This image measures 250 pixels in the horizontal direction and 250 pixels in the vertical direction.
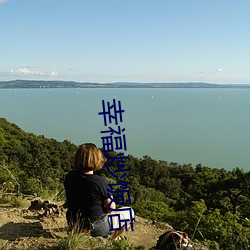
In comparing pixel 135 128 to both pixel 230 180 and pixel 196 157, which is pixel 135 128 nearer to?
pixel 196 157

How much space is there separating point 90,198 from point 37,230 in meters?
1.03

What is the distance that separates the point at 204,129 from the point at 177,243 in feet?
181

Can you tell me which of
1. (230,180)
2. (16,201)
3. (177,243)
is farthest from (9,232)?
(230,180)

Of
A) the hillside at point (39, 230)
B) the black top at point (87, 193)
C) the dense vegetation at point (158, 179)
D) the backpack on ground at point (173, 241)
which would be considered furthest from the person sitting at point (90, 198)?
the dense vegetation at point (158, 179)

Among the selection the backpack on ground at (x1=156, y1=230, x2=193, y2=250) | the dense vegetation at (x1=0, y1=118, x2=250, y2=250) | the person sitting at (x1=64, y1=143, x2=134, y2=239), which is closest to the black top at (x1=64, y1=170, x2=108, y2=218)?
the person sitting at (x1=64, y1=143, x2=134, y2=239)

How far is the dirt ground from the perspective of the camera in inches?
121

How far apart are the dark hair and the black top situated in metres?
0.10

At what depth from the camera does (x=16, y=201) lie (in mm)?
5129

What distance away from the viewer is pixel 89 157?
2850mm

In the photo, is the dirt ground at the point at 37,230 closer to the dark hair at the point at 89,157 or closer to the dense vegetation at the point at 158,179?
the dark hair at the point at 89,157

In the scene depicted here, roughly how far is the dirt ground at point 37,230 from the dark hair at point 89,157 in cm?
80

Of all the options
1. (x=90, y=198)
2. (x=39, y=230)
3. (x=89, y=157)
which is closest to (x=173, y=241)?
(x=90, y=198)

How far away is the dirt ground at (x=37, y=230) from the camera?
307 cm

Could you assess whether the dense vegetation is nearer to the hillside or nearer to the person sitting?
the hillside
